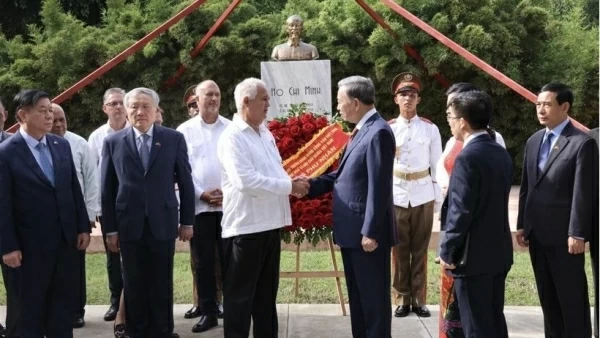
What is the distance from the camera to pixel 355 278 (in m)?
4.37

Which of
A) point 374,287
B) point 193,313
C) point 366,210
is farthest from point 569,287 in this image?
point 193,313

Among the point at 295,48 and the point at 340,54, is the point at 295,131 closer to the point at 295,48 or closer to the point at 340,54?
the point at 295,48

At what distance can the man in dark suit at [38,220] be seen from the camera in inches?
171

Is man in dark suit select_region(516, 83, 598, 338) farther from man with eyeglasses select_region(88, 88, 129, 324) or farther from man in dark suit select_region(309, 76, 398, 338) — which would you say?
man with eyeglasses select_region(88, 88, 129, 324)

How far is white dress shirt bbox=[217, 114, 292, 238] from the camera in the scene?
437 cm

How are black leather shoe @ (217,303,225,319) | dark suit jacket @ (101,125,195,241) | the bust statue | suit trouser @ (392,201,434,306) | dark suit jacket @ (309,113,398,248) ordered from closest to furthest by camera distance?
dark suit jacket @ (309,113,398,248) → dark suit jacket @ (101,125,195,241) → black leather shoe @ (217,303,225,319) → suit trouser @ (392,201,434,306) → the bust statue

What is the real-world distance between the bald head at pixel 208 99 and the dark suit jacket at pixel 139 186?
2.57ft

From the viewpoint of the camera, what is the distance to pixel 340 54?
11938 millimetres

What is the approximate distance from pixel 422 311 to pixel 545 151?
1833 mm

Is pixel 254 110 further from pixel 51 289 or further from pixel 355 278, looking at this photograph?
pixel 51 289

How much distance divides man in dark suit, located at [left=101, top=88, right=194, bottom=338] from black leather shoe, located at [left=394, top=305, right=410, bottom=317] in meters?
1.88

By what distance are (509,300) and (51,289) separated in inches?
147

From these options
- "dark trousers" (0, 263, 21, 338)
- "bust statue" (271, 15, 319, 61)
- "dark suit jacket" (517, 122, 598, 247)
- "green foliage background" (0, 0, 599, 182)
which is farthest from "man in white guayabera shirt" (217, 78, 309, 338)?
"green foliage background" (0, 0, 599, 182)

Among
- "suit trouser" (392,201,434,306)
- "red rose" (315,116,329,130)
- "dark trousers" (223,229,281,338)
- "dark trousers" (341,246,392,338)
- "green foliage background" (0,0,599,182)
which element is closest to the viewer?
"dark trousers" (341,246,392,338)
